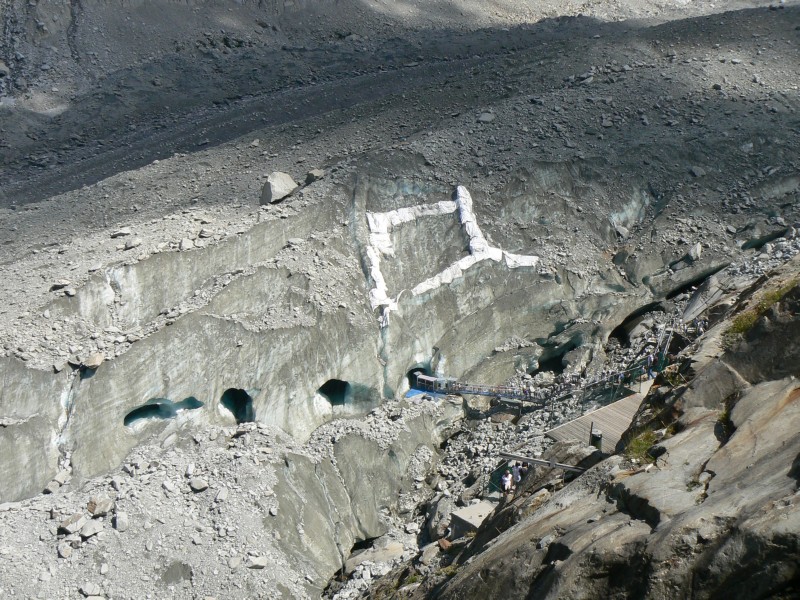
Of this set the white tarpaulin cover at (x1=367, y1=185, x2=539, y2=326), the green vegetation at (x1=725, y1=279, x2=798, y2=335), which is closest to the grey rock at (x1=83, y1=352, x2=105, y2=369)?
the white tarpaulin cover at (x1=367, y1=185, x2=539, y2=326)

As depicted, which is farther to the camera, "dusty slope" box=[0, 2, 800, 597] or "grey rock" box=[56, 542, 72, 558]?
"dusty slope" box=[0, 2, 800, 597]

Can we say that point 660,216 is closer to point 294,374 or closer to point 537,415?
point 537,415

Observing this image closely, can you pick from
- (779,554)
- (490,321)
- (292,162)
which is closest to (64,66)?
(292,162)

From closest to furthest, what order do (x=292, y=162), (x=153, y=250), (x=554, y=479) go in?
1. (x=554, y=479)
2. (x=153, y=250)
3. (x=292, y=162)

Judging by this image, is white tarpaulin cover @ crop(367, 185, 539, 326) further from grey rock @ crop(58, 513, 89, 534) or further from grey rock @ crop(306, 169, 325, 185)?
grey rock @ crop(58, 513, 89, 534)

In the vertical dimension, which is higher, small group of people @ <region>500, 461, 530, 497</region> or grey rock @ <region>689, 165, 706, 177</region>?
grey rock @ <region>689, 165, 706, 177</region>

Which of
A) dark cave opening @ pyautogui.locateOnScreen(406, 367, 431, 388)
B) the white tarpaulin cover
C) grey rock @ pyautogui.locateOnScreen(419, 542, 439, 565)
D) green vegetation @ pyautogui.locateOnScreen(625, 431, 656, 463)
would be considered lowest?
grey rock @ pyautogui.locateOnScreen(419, 542, 439, 565)

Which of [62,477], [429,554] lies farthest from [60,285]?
[429,554]
